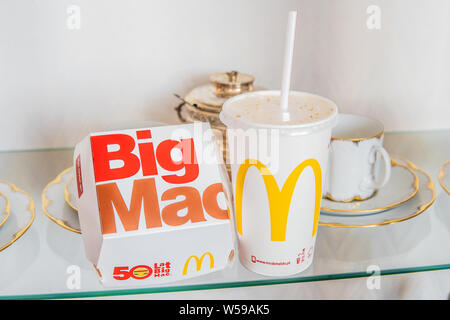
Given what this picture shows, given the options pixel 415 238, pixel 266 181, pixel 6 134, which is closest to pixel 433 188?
pixel 415 238

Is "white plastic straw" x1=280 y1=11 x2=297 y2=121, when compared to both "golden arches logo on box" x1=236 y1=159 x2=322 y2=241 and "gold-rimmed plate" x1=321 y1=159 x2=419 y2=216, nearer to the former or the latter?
"golden arches logo on box" x1=236 y1=159 x2=322 y2=241

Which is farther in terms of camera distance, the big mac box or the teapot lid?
the teapot lid

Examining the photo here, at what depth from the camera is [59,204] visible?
0.64 m

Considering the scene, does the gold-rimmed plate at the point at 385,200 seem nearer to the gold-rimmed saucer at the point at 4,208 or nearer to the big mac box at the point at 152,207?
the big mac box at the point at 152,207

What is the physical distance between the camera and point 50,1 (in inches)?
28.5

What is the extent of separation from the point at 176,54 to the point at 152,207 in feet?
1.22

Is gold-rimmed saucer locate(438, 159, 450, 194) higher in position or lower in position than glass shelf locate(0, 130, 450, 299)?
higher

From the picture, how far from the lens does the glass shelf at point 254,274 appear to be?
51 cm

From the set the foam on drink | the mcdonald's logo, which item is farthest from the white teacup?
the mcdonald's logo

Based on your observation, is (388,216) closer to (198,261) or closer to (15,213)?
(198,261)

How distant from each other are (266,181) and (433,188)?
34 centimetres

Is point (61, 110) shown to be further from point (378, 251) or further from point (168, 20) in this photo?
point (378, 251)

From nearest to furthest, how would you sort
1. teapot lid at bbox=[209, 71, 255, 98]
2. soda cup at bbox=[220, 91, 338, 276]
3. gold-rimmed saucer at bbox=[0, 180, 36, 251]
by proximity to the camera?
soda cup at bbox=[220, 91, 338, 276], gold-rimmed saucer at bbox=[0, 180, 36, 251], teapot lid at bbox=[209, 71, 255, 98]

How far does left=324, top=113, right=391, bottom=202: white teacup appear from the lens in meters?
0.62
